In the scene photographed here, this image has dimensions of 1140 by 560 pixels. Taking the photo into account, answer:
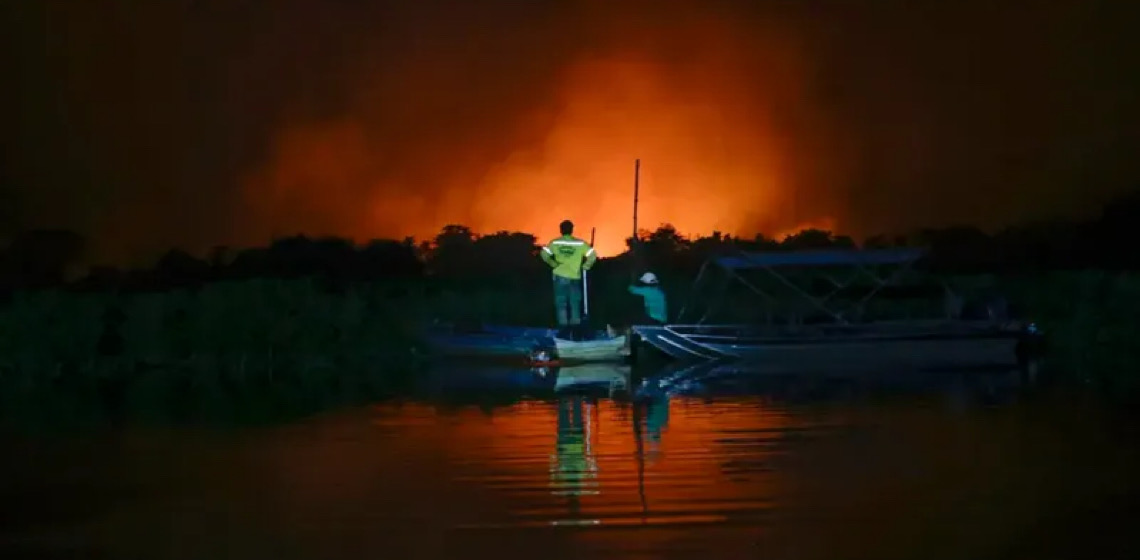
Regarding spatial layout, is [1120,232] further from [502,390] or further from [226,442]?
[226,442]

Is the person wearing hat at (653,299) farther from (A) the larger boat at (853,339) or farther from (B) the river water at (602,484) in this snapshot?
(B) the river water at (602,484)

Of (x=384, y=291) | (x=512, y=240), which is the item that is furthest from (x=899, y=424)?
(x=512, y=240)

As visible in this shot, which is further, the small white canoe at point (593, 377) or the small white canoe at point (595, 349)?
the small white canoe at point (595, 349)

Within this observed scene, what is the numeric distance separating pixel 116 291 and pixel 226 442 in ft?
39.8

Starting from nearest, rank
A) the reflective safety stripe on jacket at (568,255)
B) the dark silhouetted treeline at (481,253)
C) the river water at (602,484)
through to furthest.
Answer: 1. the river water at (602,484)
2. the reflective safety stripe on jacket at (568,255)
3. the dark silhouetted treeline at (481,253)

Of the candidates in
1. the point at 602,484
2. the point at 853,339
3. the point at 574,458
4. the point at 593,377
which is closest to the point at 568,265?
the point at 593,377

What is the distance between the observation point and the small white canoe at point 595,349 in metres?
17.6

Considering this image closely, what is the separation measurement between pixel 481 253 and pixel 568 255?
1309 cm

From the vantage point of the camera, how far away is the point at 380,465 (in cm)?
907

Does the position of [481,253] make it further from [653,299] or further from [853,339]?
[853,339]

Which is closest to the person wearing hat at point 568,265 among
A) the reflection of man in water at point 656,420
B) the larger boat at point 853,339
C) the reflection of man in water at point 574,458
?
the larger boat at point 853,339

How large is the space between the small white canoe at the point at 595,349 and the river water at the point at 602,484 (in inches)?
194

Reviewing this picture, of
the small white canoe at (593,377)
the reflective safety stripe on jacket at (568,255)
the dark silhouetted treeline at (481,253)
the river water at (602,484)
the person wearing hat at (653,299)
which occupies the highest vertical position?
the dark silhouetted treeline at (481,253)

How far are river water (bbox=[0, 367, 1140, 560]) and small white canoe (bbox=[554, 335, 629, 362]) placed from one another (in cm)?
494
